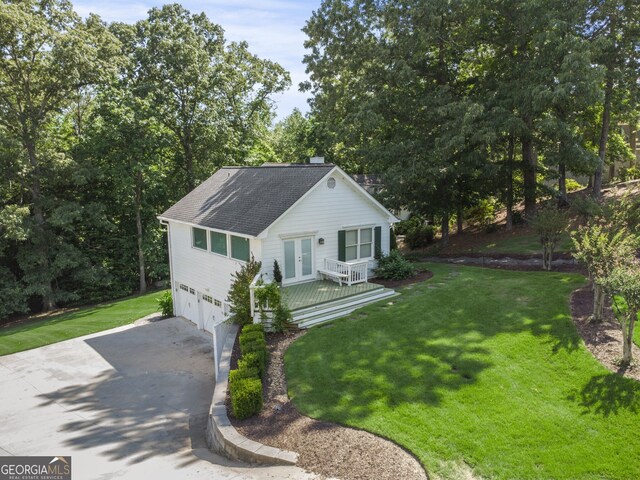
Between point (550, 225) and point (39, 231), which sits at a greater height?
point (550, 225)

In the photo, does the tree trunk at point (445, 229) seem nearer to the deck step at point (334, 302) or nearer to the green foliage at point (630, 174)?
the deck step at point (334, 302)

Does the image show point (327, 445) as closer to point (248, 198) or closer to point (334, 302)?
point (334, 302)

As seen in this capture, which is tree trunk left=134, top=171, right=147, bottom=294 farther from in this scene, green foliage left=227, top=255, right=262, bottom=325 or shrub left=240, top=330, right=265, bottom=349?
shrub left=240, top=330, right=265, bottom=349

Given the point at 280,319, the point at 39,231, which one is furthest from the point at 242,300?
the point at 39,231

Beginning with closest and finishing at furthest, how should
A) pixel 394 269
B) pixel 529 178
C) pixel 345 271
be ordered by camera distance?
pixel 345 271 → pixel 394 269 → pixel 529 178

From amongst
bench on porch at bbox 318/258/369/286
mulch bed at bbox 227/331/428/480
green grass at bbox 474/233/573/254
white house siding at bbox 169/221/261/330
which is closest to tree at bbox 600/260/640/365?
mulch bed at bbox 227/331/428/480

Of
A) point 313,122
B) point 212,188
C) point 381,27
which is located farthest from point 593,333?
point 313,122
